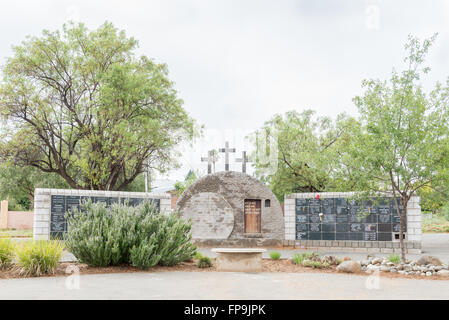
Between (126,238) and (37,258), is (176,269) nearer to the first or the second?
(126,238)

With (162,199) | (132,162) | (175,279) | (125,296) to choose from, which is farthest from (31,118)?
(125,296)

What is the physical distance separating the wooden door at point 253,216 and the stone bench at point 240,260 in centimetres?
1031

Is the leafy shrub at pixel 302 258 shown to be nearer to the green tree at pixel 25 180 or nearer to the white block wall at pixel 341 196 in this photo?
the white block wall at pixel 341 196

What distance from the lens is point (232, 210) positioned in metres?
22.1

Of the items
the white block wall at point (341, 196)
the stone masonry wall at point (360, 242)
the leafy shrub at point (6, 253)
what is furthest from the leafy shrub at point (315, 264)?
the leafy shrub at point (6, 253)

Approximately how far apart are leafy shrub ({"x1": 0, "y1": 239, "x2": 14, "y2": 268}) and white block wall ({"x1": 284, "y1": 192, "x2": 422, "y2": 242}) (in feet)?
36.9

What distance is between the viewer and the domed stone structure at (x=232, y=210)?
862 inches

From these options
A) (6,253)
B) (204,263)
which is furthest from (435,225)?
(6,253)

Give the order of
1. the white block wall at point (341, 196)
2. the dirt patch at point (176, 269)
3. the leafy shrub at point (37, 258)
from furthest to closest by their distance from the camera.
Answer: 1. the white block wall at point (341, 196)
2. the dirt patch at point (176, 269)
3. the leafy shrub at point (37, 258)

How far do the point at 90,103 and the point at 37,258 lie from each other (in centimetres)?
1389

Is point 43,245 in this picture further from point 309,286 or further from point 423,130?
point 423,130

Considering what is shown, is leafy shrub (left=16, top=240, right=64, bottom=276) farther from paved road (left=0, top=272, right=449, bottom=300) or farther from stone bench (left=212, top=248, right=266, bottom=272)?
stone bench (left=212, top=248, right=266, bottom=272)

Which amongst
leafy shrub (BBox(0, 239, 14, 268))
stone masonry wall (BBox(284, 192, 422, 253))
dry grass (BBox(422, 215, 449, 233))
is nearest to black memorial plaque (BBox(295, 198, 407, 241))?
stone masonry wall (BBox(284, 192, 422, 253))

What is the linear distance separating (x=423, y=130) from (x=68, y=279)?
980cm
